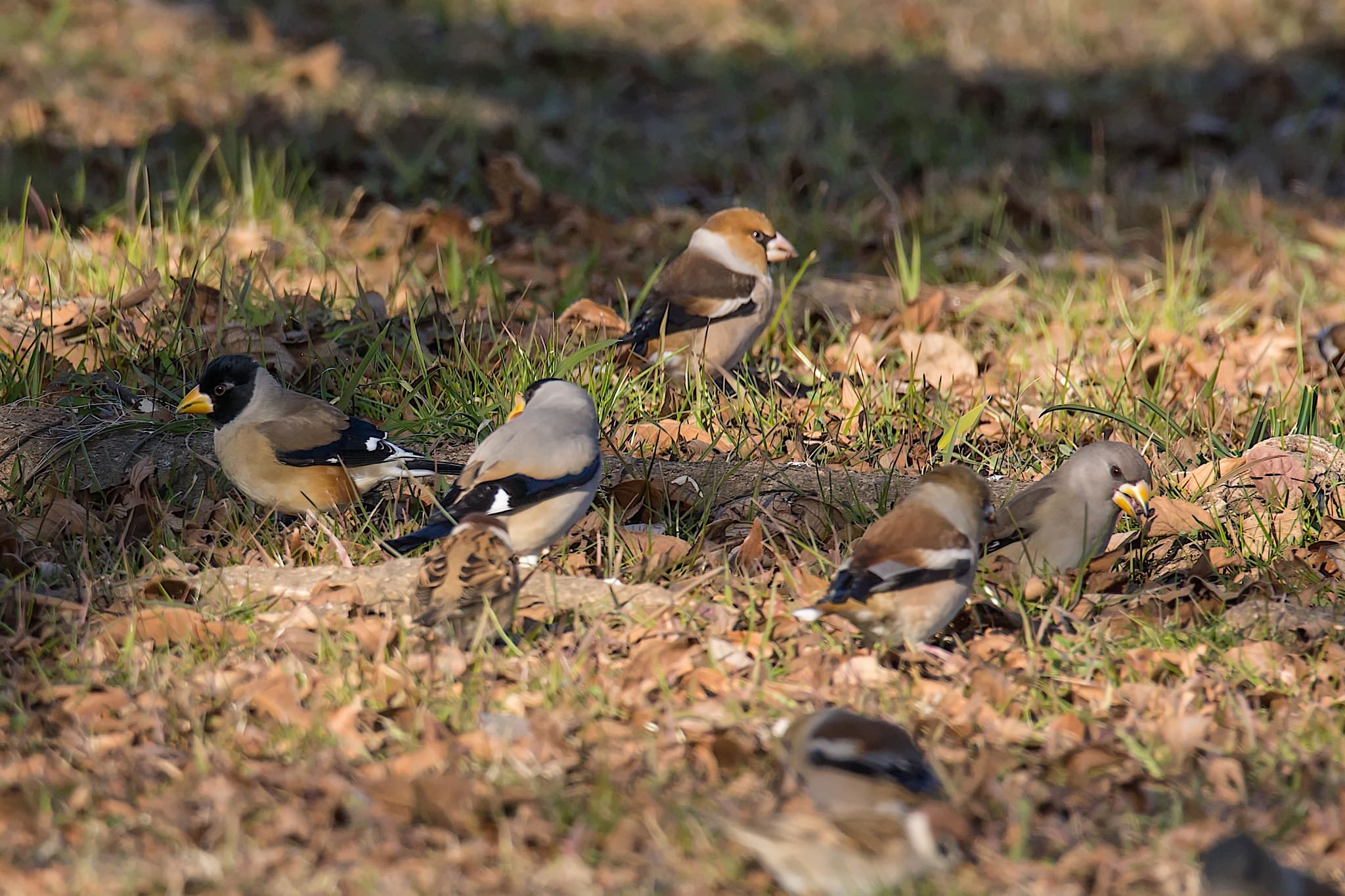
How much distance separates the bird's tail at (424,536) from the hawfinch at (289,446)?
0.51 metres

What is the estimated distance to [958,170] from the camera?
9570 mm

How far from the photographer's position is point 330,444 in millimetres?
4945

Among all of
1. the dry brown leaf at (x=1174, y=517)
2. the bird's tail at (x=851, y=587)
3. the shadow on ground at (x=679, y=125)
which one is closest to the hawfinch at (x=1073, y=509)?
the dry brown leaf at (x=1174, y=517)

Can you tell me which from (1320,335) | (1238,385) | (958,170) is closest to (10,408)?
(1238,385)

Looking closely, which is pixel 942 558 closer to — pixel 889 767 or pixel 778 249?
pixel 889 767

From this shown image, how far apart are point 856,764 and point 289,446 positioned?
2.33 m

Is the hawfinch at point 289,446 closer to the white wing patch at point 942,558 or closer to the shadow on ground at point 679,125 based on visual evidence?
the white wing patch at point 942,558

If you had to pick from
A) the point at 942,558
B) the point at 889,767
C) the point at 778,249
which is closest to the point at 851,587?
the point at 942,558

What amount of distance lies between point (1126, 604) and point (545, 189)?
208 inches

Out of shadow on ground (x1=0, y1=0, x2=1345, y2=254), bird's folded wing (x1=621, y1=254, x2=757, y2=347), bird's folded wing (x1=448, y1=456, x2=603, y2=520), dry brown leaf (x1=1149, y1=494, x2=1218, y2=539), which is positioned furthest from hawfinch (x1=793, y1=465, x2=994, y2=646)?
shadow on ground (x1=0, y1=0, x2=1345, y2=254)

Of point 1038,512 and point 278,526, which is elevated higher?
point 1038,512

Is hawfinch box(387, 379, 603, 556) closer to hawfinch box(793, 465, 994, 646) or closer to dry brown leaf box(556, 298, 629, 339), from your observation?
hawfinch box(793, 465, 994, 646)

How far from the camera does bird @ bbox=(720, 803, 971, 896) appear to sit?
303cm

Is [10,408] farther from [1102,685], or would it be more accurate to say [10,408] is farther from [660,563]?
[1102,685]
